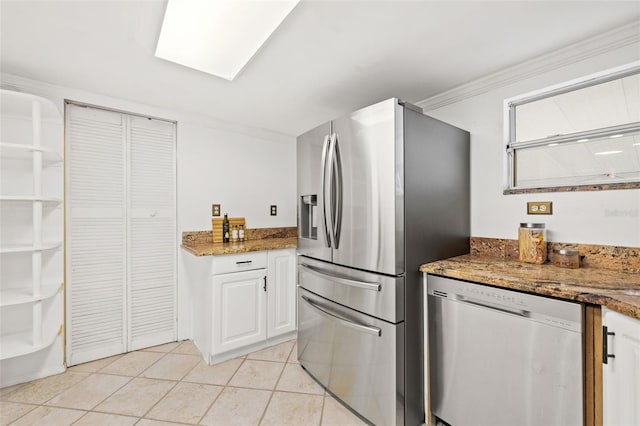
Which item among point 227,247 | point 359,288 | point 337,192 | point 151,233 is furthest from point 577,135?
point 151,233

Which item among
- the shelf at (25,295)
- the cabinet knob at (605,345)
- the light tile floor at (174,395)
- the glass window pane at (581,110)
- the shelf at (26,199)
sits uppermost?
the glass window pane at (581,110)

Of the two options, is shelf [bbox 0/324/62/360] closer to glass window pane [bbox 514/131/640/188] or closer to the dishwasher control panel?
the dishwasher control panel

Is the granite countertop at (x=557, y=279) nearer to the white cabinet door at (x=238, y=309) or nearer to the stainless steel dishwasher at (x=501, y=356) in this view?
the stainless steel dishwasher at (x=501, y=356)

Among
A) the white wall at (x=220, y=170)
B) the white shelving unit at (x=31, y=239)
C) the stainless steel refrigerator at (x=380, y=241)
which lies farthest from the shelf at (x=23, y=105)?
the stainless steel refrigerator at (x=380, y=241)

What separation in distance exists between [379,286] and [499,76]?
1.66 meters

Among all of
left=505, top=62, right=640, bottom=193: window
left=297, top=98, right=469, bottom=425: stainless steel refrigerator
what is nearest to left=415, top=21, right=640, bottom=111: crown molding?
left=505, top=62, right=640, bottom=193: window

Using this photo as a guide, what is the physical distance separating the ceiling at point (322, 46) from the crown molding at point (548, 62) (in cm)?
5

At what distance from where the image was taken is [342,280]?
1.78 m

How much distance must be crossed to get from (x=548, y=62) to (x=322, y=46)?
1.41m

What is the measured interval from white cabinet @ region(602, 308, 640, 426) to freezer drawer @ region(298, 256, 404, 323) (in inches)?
31.5

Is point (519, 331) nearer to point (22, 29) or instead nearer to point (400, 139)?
point (400, 139)

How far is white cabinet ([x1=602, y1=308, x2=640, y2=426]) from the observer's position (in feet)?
3.16

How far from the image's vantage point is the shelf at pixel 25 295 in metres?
1.85

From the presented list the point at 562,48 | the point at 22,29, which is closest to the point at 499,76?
the point at 562,48
